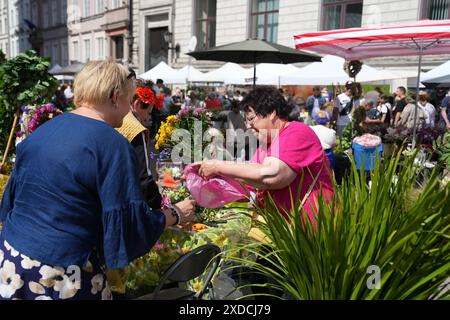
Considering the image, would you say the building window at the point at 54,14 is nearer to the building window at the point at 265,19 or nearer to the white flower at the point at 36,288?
the building window at the point at 265,19

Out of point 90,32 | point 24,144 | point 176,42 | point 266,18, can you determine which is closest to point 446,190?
point 24,144

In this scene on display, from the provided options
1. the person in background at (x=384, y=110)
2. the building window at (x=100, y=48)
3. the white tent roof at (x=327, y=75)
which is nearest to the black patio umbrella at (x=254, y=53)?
the person in background at (x=384, y=110)

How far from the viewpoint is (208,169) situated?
2.30 meters

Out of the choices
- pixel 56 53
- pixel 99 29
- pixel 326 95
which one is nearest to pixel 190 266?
pixel 326 95

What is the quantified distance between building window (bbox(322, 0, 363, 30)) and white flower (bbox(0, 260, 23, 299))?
16901 mm

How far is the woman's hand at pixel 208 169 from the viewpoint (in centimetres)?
226

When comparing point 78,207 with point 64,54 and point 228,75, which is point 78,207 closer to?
point 228,75

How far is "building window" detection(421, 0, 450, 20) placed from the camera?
44.6 ft

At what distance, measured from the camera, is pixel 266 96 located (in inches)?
94.3

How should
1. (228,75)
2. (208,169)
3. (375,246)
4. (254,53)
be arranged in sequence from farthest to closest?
(228,75), (254,53), (208,169), (375,246)

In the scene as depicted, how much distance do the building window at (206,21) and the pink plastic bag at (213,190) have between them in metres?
21.9

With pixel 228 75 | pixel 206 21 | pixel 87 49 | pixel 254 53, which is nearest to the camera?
pixel 254 53

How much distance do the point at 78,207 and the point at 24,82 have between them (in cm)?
339

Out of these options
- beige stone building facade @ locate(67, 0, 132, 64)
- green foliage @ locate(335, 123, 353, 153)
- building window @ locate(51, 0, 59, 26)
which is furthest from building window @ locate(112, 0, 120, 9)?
green foliage @ locate(335, 123, 353, 153)
